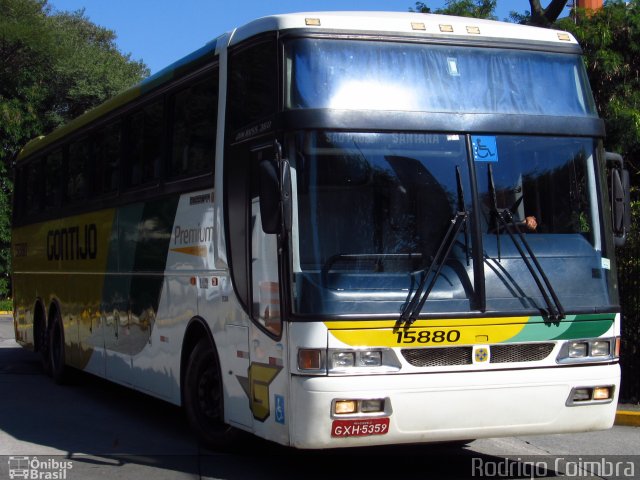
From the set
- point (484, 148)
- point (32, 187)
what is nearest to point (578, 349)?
point (484, 148)

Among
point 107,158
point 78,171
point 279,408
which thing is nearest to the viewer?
point 279,408

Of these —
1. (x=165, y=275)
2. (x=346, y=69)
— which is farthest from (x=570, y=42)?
(x=165, y=275)

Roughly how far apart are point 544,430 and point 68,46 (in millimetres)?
32015

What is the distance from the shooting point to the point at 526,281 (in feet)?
23.7

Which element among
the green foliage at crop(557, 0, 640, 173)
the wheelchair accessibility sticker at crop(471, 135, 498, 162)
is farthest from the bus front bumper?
the green foliage at crop(557, 0, 640, 173)

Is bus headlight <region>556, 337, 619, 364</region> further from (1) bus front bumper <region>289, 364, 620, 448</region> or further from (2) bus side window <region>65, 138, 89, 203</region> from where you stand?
(2) bus side window <region>65, 138, 89, 203</region>

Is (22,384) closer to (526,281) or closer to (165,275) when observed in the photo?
(165,275)

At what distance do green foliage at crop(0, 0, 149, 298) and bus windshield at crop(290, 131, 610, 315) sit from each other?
27.5 m

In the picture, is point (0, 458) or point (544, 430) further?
point (0, 458)

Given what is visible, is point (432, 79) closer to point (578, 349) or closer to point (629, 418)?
point (578, 349)

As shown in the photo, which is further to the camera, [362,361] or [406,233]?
[406,233]

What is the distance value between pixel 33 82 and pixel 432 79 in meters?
29.0

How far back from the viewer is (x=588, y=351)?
7.34 meters

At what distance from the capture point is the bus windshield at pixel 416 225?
272 inches
